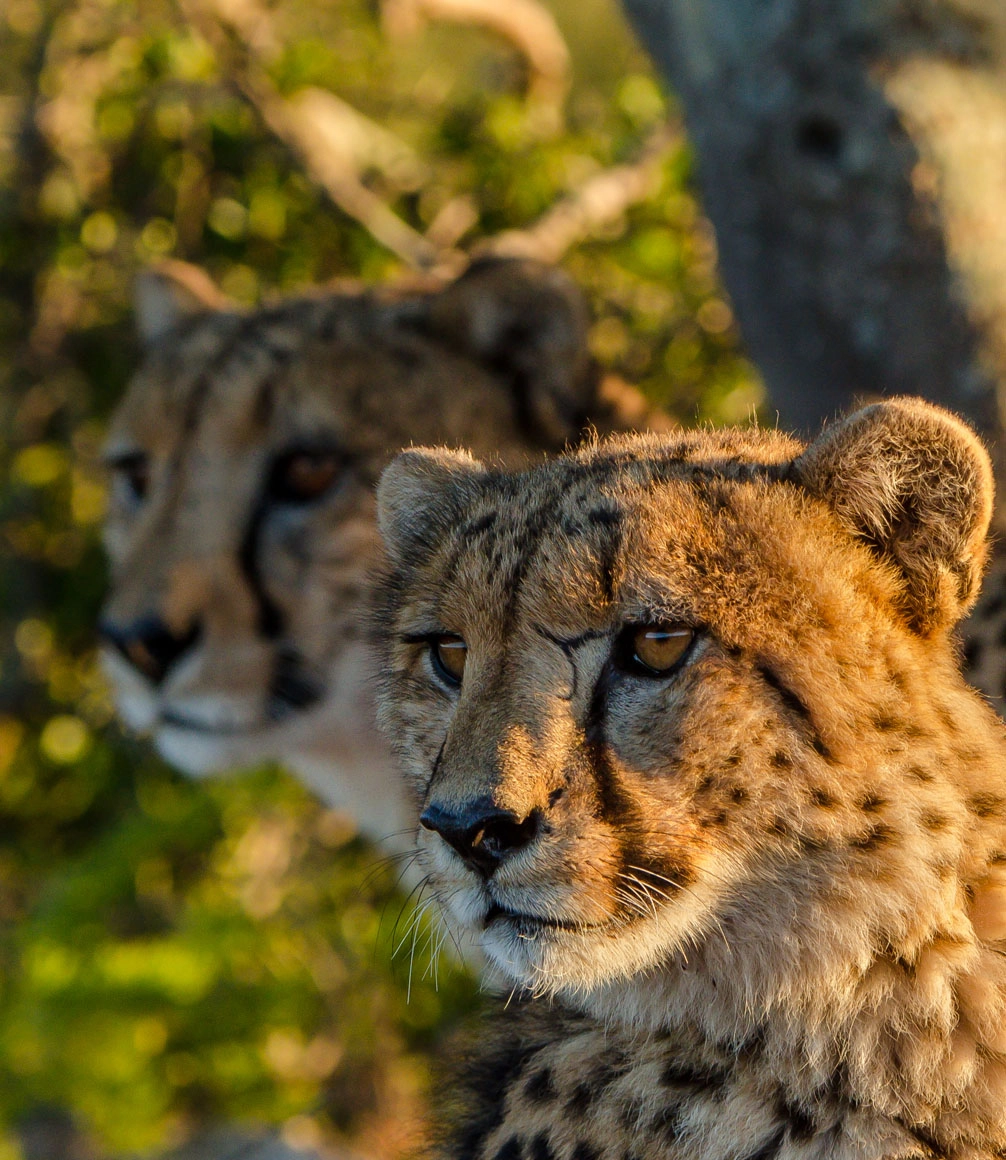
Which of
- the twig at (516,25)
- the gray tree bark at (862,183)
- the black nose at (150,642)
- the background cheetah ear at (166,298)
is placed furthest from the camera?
the twig at (516,25)

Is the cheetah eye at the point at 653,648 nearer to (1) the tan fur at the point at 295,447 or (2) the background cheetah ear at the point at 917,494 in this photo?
(2) the background cheetah ear at the point at 917,494

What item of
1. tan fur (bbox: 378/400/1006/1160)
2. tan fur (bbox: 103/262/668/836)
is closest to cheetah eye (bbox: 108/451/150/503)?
tan fur (bbox: 103/262/668/836)

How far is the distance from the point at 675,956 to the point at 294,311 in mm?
1706

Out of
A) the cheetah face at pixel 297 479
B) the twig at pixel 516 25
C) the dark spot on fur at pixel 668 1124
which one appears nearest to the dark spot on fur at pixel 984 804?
the dark spot on fur at pixel 668 1124

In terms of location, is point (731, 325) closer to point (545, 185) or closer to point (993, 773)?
point (545, 185)

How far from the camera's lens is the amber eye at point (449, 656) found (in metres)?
1.59

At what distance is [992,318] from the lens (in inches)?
91.5

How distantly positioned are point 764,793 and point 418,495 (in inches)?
23.8

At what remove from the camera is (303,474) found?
8.93 ft

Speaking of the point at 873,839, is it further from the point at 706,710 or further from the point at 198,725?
the point at 198,725

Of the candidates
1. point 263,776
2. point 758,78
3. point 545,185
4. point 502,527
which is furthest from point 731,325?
point 502,527

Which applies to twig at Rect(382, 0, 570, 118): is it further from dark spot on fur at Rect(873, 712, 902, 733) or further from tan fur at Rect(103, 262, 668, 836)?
dark spot on fur at Rect(873, 712, 902, 733)

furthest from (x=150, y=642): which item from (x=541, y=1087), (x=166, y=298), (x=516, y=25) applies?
(x=516, y=25)

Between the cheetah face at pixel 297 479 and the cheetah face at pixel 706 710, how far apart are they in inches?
48.4
